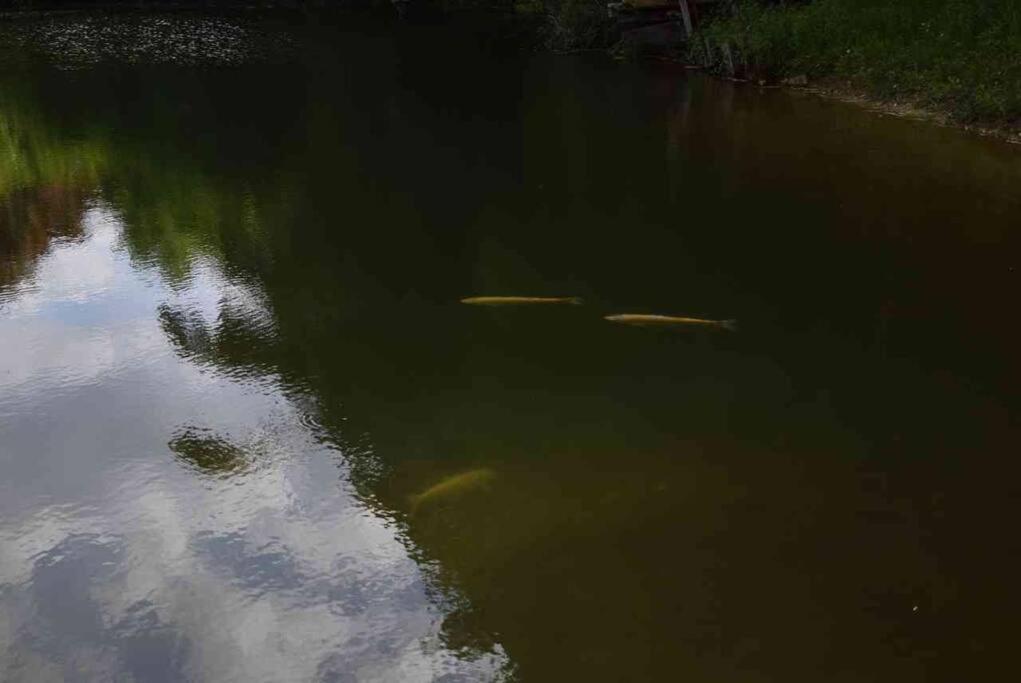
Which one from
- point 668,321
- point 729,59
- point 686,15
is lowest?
point 668,321

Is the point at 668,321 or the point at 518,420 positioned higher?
the point at 668,321

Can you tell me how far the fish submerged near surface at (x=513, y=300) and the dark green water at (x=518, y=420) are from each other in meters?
0.22

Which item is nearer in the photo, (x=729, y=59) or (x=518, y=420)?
(x=518, y=420)

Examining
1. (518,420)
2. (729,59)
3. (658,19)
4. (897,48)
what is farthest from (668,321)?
(658,19)

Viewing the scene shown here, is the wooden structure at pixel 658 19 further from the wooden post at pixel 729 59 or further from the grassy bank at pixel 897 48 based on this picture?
the wooden post at pixel 729 59

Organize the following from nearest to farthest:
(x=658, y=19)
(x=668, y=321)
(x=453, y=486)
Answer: (x=453, y=486) → (x=668, y=321) → (x=658, y=19)

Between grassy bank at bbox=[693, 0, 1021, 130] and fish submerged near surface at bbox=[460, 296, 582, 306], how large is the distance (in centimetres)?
789

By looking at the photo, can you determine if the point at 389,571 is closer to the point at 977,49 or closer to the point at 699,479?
the point at 699,479

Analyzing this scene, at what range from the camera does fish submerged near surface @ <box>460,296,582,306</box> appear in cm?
883

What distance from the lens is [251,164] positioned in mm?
14281

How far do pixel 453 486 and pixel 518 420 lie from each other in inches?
36.7

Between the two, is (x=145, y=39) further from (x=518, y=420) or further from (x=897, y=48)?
(x=518, y=420)

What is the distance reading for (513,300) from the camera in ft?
29.0

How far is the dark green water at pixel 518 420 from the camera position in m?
5.00
